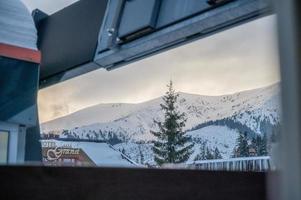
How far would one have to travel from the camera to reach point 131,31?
8.45 feet

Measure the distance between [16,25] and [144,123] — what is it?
91cm

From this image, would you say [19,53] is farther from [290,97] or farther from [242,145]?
[290,97]

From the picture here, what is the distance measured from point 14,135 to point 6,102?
180 mm

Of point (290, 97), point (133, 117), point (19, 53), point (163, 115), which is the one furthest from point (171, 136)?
point (290, 97)

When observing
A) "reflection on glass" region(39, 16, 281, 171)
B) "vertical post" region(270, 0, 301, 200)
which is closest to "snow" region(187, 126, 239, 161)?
"reflection on glass" region(39, 16, 281, 171)

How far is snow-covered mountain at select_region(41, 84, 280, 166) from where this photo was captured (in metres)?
1.74

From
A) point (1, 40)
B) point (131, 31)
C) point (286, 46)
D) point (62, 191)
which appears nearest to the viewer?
point (286, 46)

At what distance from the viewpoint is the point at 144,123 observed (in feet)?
6.62

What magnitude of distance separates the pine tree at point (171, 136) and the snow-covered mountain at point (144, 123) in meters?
0.03

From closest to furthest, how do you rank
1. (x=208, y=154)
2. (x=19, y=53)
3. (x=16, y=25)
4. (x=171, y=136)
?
(x=208, y=154), (x=171, y=136), (x=19, y=53), (x=16, y=25)

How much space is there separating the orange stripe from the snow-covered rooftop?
4 centimetres

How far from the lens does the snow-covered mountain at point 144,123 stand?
174 cm

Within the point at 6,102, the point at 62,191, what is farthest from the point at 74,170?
the point at 6,102

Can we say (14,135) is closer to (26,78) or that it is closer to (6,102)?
(6,102)
